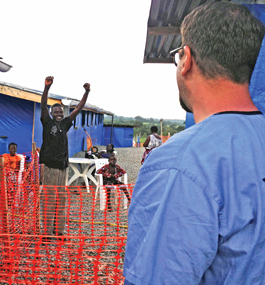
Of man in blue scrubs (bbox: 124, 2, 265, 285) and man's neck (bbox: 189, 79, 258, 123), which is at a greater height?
man's neck (bbox: 189, 79, 258, 123)

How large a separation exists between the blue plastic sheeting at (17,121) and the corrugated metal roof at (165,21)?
176 inches

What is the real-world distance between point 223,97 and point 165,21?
2740mm

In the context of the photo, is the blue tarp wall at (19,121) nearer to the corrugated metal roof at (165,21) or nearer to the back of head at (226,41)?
the corrugated metal roof at (165,21)

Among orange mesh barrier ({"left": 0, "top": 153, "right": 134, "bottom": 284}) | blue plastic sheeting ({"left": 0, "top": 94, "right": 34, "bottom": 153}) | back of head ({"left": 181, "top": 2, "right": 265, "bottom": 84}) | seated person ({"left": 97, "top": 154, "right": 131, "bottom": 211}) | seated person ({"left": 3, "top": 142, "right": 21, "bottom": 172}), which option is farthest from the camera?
blue plastic sheeting ({"left": 0, "top": 94, "right": 34, "bottom": 153})

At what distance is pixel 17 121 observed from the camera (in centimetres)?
769

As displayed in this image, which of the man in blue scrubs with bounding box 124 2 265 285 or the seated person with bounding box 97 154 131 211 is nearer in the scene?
the man in blue scrubs with bounding box 124 2 265 285

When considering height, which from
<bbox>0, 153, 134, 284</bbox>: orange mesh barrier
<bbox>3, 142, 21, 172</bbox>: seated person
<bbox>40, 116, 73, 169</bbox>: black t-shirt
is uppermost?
<bbox>40, 116, 73, 169</bbox>: black t-shirt

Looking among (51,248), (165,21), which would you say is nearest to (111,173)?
(51,248)

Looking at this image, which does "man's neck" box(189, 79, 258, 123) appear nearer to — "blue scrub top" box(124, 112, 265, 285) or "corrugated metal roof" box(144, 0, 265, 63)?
"blue scrub top" box(124, 112, 265, 285)

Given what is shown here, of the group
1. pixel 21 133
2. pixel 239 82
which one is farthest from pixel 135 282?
pixel 21 133

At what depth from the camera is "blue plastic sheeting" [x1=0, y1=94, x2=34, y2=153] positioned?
7.11 meters

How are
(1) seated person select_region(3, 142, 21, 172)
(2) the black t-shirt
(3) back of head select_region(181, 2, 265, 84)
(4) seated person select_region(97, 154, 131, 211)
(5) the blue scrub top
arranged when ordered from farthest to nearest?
(4) seated person select_region(97, 154, 131, 211) → (1) seated person select_region(3, 142, 21, 172) → (2) the black t-shirt → (3) back of head select_region(181, 2, 265, 84) → (5) the blue scrub top

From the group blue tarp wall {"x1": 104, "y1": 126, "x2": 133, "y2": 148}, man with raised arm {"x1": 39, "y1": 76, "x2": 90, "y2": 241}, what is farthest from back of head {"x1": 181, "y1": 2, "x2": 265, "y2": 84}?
blue tarp wall {"x1": 104, "y1": 126, "x2": 133, "y2": 148}

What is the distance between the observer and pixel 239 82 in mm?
755
